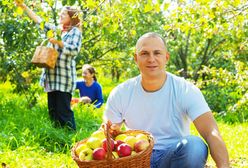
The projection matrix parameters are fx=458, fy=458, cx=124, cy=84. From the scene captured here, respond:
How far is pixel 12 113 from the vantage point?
20.3ft

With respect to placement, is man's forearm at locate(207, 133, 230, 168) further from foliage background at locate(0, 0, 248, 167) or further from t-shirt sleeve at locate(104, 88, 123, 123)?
foliage background at locate(0, 0, 248, 167)

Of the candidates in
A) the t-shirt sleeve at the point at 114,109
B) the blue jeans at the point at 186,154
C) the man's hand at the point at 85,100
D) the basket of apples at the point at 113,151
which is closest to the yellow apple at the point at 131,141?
the basket of apples at the point at 113,151

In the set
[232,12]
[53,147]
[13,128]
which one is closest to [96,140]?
[53,147]

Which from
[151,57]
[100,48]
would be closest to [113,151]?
[151,57]

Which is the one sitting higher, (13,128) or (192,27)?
(192,27)

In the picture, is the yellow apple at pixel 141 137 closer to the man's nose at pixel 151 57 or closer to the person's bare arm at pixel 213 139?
the person's bare arm at pixel 213 139

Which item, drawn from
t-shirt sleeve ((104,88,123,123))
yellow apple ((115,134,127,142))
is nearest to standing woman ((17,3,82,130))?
t-shirt sleeve ((104,88,123,123))

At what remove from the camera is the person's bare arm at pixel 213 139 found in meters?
2.71

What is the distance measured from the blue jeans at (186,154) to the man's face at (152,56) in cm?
48

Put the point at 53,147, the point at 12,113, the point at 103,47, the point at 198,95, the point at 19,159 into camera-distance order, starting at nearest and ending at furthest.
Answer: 1. the point at 198,95
2. the point at 19,159
3. the point at 53,147
4. the point at 12,113
5. the point at 103,47

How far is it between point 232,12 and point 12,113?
3.15 metres

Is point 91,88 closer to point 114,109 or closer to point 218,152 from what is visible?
point 114,109

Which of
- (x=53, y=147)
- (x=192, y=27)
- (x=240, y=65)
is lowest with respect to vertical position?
(x=53, y=147)

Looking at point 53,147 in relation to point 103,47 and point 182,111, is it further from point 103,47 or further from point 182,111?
point 103,47
